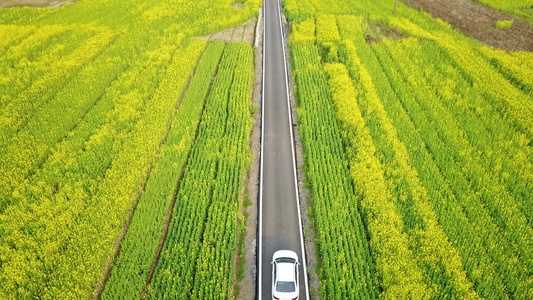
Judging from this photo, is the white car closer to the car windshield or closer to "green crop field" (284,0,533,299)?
the car windshield

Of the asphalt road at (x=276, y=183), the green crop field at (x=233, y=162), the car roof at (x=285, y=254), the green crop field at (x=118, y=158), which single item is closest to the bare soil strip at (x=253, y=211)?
the asphalt road at (x=276, y=183)

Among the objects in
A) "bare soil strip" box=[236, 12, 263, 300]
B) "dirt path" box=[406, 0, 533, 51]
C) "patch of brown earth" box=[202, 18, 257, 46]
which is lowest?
"bare soil strip" box=[236, 12, 263, 300]

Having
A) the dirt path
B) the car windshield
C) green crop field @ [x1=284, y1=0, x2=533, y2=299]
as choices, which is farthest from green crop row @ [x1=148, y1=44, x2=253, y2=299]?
the dirt path

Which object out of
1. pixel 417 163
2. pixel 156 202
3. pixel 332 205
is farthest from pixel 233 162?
pixel 417 163

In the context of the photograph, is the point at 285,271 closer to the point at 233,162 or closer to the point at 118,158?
the point at 233,162

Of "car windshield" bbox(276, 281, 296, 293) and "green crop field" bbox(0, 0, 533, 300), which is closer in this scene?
"car windshield" bbox(276, 281, 296, 293)

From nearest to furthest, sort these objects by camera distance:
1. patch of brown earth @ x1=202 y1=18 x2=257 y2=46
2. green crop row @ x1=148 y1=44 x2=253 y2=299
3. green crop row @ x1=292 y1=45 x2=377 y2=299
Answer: green crop row @ x1=148 y1=44 x2=253 y2=299, green crop row @ x1=292 y1=45 x2=377 y2=299, patch of brown earth @ x1=202 y1=18 x2=257 y2=46

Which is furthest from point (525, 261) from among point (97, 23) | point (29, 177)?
point (97, 23)
